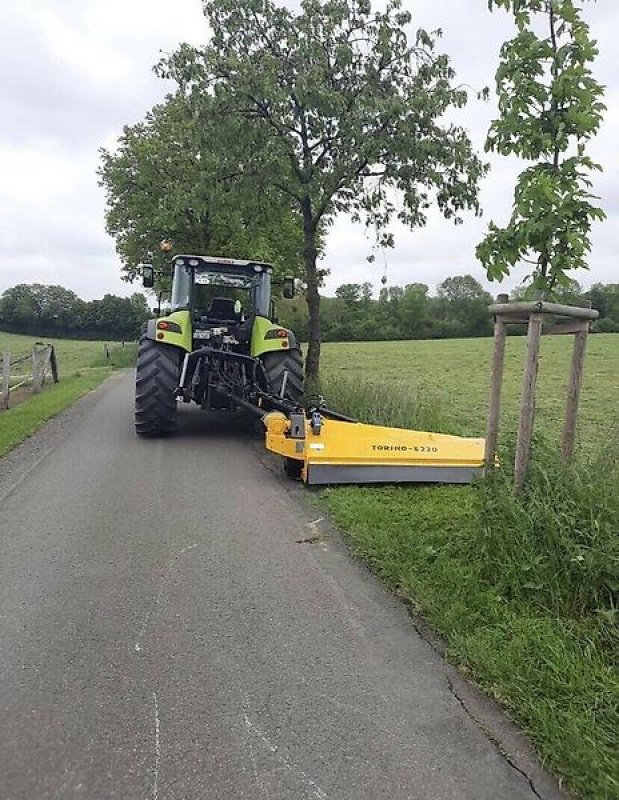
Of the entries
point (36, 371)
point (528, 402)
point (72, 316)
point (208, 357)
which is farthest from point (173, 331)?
point (72, 316)

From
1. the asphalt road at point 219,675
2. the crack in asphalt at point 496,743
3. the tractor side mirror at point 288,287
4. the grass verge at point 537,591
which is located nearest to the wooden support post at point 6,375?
the tractor side mirror at point 288,287

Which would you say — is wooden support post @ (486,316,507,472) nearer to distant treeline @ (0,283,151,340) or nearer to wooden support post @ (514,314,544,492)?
wooden support post @ (514,314,544,492)

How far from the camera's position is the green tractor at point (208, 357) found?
372 inches

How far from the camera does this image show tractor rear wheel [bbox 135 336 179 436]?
937 cm

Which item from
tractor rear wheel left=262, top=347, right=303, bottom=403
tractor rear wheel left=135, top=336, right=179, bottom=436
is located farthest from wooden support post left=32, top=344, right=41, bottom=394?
tractor rear wheel left=262, top=347, right=303, bottom=403

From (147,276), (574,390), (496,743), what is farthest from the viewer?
(147,276)

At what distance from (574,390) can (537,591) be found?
1512 mm

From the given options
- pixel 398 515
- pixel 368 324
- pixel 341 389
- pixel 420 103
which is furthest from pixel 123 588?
pixel 368 324

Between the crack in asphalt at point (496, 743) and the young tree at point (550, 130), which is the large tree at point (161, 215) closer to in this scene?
the young tree at point (550, 130)

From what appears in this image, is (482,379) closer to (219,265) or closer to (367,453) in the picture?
(219,265)

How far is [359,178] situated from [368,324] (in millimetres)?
54647

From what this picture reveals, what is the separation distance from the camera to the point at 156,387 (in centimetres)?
935

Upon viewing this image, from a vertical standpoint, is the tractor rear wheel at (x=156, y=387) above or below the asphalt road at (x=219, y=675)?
above

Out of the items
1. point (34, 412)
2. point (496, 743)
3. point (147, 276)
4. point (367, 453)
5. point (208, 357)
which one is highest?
point (147, 276)
